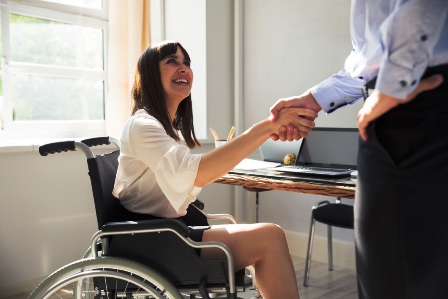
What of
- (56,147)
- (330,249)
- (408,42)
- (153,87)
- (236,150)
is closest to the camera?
(408,42)

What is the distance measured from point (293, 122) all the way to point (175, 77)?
523 millimetres

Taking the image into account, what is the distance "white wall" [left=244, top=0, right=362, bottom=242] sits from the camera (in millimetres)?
3111

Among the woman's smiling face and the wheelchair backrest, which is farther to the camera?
the woman's smiling face

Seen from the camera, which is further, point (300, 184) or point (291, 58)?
point (291, 58)

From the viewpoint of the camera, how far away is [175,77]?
1.81 meters

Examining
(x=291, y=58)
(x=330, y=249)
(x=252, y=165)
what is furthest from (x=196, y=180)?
(x=291, y=58)

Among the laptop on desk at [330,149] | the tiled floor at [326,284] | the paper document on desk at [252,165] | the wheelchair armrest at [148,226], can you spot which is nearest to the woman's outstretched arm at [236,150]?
the wheelchair armrest at [148,226]

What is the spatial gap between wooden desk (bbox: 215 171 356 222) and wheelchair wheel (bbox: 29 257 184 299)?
619 millimetres

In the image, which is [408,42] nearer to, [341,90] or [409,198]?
[409,198]

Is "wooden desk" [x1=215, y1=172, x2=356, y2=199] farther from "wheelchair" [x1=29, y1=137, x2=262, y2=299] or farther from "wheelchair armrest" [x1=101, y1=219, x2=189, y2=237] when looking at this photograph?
"wheelchair armrest" [x1=101, y1=219, x2=189, y2=237]

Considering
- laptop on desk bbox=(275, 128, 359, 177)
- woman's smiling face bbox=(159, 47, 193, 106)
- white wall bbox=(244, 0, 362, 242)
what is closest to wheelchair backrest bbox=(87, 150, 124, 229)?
woman's smiling face bbox=(159, 47, 193, 106)

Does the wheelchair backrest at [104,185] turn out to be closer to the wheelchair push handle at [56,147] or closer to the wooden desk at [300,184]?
the wheelchair push handle at [56,147]

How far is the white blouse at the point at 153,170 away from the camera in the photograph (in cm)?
143

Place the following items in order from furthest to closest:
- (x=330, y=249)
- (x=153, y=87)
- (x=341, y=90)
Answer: (x=330, y=249)
(x=153, y=87)
(x=341, y=90)
